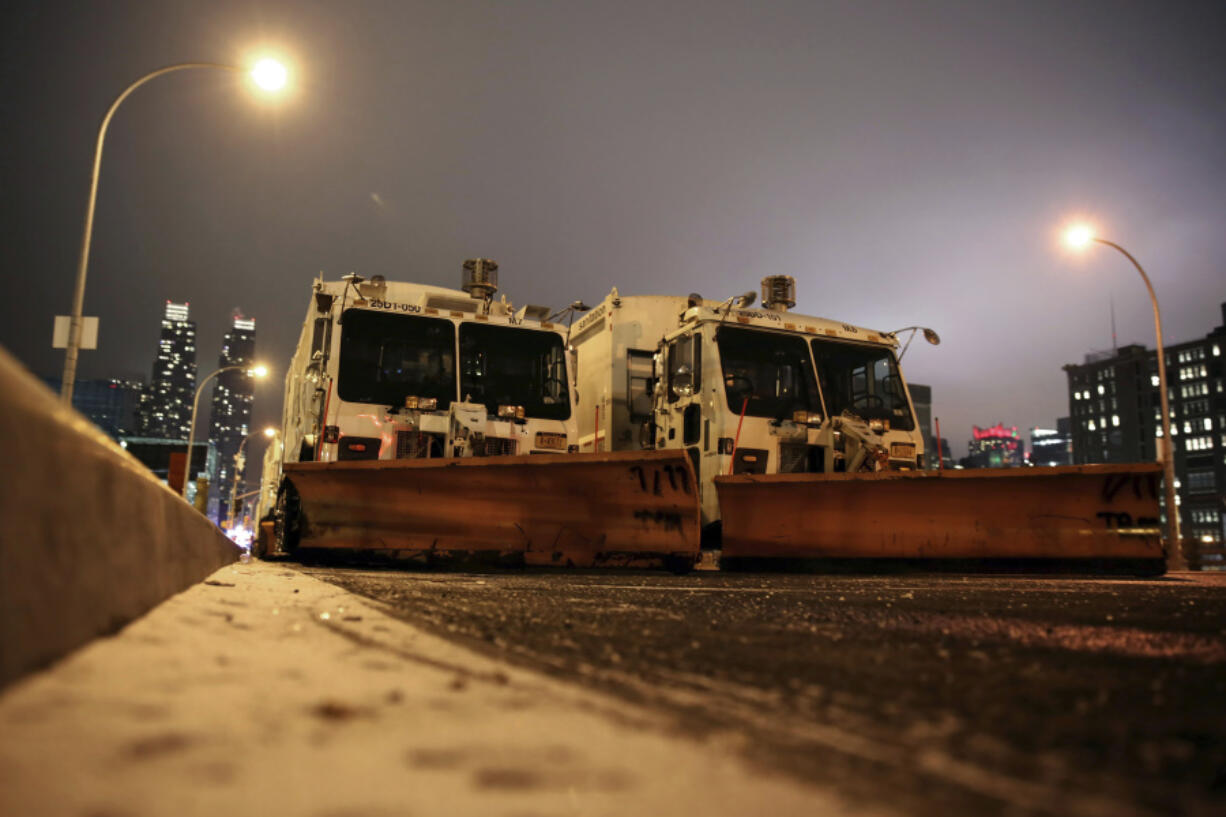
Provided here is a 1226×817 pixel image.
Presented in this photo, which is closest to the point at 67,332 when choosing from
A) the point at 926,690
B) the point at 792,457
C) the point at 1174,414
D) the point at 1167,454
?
the point at 792,457

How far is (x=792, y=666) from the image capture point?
209cm

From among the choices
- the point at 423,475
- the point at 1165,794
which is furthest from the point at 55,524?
the point at 423,475

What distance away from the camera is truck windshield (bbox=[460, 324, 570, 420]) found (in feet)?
33.8

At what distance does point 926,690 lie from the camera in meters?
1.79

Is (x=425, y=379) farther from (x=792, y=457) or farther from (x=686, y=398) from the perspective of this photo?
(x=792, y=457)

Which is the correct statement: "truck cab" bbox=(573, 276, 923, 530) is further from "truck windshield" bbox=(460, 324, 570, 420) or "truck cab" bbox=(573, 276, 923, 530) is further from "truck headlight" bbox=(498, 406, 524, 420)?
"truck headlight" bbox=(498, 406, 524, 420)

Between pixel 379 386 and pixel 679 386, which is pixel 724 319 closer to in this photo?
pixel 679 386

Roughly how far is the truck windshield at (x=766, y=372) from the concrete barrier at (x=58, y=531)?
8.42 m

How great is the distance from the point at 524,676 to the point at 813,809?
0.96 m

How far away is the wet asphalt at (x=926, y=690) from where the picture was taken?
3.82 feet

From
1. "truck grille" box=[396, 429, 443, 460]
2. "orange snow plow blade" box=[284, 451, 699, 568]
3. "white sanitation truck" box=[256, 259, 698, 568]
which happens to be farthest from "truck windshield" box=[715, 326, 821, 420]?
"truck grille" box=[396, 429, 443, 460]

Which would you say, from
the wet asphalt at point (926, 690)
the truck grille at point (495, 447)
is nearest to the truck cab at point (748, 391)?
the truck grille at point (495, 447)

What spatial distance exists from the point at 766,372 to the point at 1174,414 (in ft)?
443

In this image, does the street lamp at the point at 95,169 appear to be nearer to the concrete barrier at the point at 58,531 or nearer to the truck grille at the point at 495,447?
the truck grille at the point at 495,447
